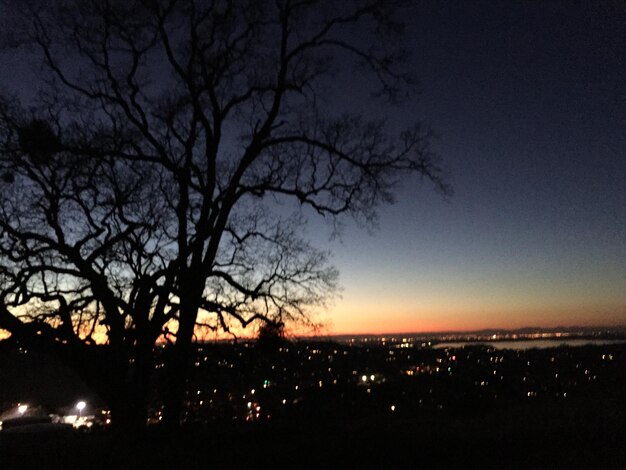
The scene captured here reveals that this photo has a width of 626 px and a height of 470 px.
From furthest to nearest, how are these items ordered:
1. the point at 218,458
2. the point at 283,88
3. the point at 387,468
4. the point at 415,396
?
1. the point at 415,396
2. the point at 283,88
3. the point at 218,458
4. the point at 387,468

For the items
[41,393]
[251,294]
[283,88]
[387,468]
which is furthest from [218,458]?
[41,393]

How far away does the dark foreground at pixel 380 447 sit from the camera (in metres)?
5.94

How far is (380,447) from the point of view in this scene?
6582 millimetres

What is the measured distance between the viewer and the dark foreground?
5938 mm

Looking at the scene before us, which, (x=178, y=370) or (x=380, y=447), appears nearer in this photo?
(x=380, y=447)

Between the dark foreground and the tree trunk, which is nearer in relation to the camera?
the dark foreground

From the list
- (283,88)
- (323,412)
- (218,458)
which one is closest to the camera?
(218,458)

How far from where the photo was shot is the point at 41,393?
3794 cm

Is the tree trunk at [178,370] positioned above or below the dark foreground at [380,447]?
above

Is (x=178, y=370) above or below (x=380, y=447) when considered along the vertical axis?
above

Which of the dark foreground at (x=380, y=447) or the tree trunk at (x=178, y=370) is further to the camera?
the tree trunk at (x=178, y=370)

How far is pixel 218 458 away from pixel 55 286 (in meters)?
5.40

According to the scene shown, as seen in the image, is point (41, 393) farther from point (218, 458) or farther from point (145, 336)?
point (218, 458)

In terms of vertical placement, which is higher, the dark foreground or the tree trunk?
the tree trunk
